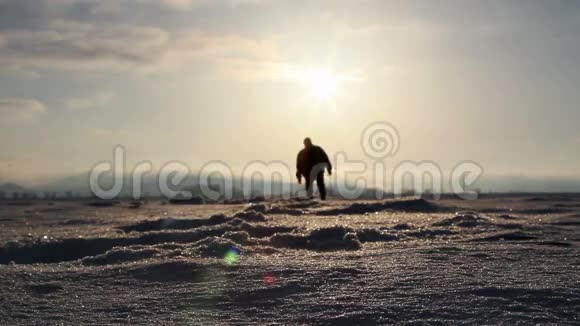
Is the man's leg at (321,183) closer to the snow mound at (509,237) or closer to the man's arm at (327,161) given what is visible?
the man's arm at (327,161)

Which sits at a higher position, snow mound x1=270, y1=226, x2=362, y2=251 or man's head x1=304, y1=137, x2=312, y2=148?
man's head x1=304, y1=137, x2=312, y2=148

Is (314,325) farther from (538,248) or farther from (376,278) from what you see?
(538,248)

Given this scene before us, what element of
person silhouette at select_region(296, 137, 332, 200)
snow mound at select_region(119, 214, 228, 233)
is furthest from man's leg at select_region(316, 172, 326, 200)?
snow mound at select_region(119, 214, 228, 233)

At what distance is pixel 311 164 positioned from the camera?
15.0 m

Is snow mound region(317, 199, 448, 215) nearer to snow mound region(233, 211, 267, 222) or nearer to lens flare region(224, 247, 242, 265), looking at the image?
snow mound region(233, 211, 267, 222)

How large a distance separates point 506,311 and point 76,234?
4.66 metres


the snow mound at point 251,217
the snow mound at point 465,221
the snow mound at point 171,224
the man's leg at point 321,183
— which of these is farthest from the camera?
the man's leg at point 321,183

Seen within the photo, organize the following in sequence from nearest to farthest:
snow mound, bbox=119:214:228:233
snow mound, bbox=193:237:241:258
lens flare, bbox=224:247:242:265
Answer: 1. lens flare, bbox=224:247:242:265
2. snow mound, bbox=193:237:241:258
3. snow mound, bbox=119:214:228:233

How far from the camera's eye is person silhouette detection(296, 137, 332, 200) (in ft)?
48.9

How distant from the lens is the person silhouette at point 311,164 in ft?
48.9

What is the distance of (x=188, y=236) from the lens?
5930mm

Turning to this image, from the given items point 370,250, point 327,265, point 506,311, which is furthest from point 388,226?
point 506,311

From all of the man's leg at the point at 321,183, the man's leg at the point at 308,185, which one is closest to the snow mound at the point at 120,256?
the man's leg at the point at 321,183

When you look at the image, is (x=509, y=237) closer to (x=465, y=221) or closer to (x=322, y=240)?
(x=465, y=221)
